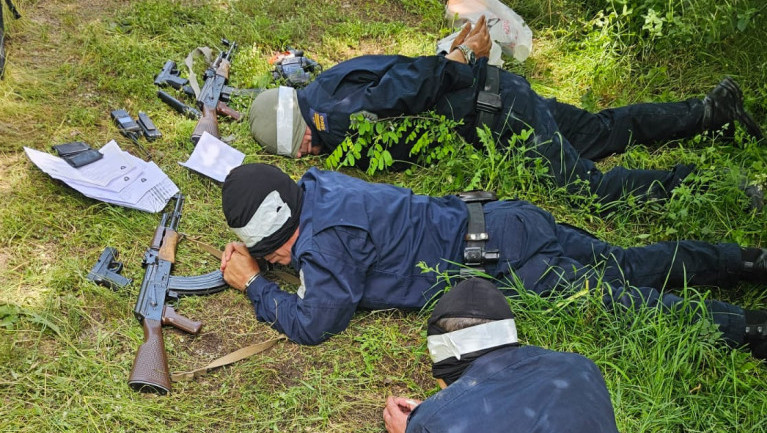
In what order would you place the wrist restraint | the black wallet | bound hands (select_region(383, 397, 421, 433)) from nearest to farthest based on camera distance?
the wrist restraint < bound hands (select_region(383, 397, 421, 433)) < the black wallet

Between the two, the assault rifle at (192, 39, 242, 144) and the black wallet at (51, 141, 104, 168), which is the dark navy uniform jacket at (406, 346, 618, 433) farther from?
the assault rifle at (192, 39, 242, 144)

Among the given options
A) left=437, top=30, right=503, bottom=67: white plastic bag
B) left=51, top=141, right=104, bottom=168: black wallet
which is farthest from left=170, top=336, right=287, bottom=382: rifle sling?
left=437, top=30, right=503, bottom=67: white plastic bag

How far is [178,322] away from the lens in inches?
141

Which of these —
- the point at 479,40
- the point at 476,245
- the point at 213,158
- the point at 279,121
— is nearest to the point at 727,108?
the point at 479,40

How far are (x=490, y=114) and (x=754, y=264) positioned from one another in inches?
77.2

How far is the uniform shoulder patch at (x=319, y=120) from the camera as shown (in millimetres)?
4625

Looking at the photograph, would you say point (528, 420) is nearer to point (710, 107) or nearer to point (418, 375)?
point (418, 375)

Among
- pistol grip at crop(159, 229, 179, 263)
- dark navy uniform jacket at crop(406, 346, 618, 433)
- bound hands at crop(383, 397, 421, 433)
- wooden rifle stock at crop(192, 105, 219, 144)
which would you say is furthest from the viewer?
wooden rifle stock at crop(192, 105, 219, 144)

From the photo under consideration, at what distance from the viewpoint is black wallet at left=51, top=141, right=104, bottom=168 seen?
14.3 ft

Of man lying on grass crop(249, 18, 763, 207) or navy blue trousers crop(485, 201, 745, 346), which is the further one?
man lying on grass crop(249, 18, 763, 207)

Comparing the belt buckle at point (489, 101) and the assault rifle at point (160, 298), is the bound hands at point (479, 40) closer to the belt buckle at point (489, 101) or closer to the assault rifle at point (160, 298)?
the belt buckle at point (489, 101)

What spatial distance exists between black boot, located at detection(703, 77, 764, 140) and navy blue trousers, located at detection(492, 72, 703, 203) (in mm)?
71

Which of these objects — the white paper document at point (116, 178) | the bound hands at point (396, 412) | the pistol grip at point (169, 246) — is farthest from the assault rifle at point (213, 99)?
the bound hands at point (396, 412)

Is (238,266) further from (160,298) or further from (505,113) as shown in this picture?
(505,113)
